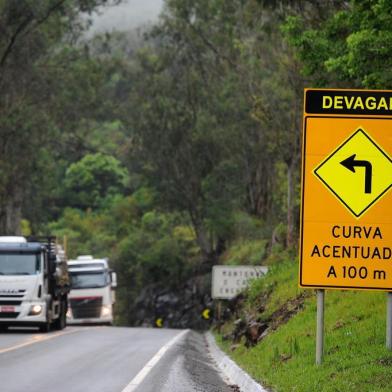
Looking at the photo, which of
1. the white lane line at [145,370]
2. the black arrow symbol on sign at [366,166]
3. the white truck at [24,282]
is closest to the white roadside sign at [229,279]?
the white truck at [24,282]

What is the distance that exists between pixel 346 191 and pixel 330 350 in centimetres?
264

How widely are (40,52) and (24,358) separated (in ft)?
118

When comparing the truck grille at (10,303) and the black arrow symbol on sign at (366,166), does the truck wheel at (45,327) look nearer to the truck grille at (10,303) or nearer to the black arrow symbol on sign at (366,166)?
the truck grille at (10,303)

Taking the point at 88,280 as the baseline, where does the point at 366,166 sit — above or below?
above

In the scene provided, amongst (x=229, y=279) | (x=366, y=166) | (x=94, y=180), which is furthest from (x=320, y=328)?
(x=94, y=180)

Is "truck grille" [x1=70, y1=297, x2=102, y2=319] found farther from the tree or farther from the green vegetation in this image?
the tree

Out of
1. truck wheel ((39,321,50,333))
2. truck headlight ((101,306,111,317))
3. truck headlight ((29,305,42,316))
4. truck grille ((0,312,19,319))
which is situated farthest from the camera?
truck headlight ((101,306,111,317))

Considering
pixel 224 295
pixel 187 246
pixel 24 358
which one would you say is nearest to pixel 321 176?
pixel 24 358

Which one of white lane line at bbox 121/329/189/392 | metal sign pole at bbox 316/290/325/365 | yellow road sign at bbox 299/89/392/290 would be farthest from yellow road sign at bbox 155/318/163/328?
yellow road sign at bbox 299/89/392/290

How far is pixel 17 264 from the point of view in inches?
1211

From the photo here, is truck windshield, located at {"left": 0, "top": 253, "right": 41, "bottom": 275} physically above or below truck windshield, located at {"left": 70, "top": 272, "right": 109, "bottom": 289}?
above

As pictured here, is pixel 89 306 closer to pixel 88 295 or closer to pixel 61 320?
pixel 88 295

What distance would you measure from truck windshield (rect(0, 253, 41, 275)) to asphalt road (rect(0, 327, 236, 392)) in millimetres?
3574

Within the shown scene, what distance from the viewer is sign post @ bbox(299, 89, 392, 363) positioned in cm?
1402
